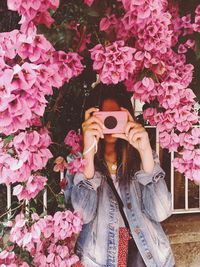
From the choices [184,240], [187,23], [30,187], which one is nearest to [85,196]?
[30,187]

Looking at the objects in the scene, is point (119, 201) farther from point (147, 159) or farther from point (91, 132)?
point (91, 132)

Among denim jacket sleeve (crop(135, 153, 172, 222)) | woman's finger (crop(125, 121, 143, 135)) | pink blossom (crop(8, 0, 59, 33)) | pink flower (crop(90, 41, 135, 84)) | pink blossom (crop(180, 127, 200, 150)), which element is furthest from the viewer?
denim jacket sleeve (crop(135, 153, 172, 222))

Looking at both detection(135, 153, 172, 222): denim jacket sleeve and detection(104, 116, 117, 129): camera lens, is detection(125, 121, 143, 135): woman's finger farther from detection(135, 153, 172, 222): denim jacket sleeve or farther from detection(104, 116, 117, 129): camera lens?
detection(135, 153, 172, 222): denim jacket sleeve

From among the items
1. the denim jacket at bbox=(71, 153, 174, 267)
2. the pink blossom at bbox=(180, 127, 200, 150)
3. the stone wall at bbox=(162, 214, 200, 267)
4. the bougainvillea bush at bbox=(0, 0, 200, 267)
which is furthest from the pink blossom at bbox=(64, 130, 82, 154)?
the stone wall at bbox=(162, 214, 200, 267)

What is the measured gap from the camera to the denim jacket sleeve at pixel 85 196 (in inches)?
80.0

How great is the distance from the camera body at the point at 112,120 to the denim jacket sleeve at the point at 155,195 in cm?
24

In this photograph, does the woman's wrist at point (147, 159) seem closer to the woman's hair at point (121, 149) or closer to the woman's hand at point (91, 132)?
the woman's hair at point (121, 149)

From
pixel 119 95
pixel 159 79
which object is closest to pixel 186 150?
pixel 159 79

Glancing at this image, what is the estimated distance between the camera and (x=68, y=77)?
1.69 metres

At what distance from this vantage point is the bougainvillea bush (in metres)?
1.42

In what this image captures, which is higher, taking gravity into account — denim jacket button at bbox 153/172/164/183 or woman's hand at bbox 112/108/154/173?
woman's hand at bbox 112/108/154/173

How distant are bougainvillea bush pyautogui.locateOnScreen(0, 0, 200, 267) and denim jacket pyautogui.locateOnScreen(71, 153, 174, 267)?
3.7 inches

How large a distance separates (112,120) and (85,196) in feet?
1.12

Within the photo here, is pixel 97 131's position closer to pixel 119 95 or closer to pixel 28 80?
pixel 119 95
